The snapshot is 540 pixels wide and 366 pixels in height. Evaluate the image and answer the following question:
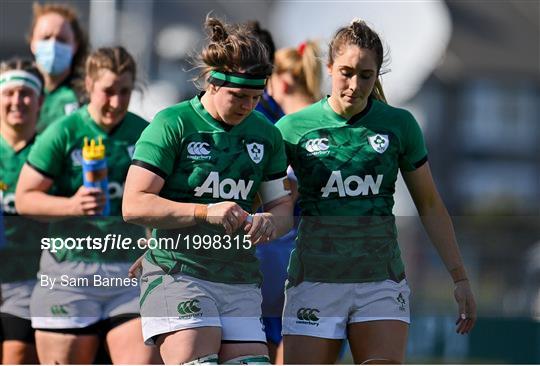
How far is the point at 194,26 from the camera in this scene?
22.7 m

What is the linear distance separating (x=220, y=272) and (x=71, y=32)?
103 inches

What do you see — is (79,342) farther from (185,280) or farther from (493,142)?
(493,142)

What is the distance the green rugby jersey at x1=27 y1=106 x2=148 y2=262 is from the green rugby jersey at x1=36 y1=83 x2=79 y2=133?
0.76m

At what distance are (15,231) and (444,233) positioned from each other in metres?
2.13

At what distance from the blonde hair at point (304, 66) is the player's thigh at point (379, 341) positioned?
5.92 feet

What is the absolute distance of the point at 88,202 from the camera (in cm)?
638

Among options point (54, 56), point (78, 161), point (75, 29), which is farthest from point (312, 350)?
point (75, 29)

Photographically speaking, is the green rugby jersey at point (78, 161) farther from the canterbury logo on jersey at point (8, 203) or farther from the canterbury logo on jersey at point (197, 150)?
the canterbury logo on jersey at point (197, 150)

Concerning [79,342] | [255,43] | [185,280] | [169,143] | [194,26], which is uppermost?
[194,26]

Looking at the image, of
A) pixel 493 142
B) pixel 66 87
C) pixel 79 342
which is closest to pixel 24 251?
pixel 79 342

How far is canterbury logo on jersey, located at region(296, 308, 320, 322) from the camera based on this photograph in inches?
231

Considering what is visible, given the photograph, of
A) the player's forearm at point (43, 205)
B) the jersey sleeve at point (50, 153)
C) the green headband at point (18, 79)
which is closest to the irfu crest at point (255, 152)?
the player's forearm at point (43, 205)

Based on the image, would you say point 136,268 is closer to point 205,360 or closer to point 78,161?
point 205,360

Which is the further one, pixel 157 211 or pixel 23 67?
pixel 23 67
